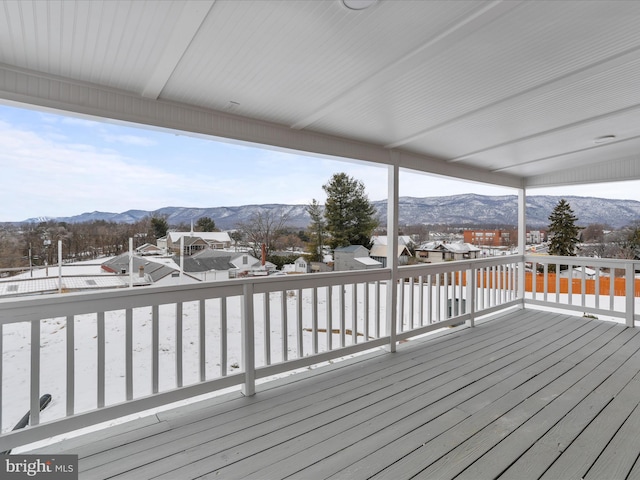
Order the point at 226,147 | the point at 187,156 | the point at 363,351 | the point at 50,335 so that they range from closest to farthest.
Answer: the point at 50,335
the point at 187,156
the point at 226,147
the point at 363,351

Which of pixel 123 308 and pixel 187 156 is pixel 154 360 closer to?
pixel 123 308

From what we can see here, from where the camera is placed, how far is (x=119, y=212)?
2361 mm

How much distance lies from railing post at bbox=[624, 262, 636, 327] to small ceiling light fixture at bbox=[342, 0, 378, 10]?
560 cm

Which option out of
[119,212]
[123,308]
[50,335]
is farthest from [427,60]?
[50,335]

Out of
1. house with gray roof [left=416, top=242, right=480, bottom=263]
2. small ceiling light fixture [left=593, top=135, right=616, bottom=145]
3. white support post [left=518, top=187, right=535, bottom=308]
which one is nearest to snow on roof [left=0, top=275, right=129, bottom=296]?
house with gray roof [left=416, top=242, right=480, bottom=263]

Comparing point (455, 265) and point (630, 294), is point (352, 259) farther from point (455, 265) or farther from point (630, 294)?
point (630, 294)

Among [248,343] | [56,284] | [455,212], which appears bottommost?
[248,343]

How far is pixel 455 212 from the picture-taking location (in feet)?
15.6

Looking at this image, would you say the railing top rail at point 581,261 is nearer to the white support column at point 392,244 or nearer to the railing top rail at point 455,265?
the railing top rail at point 455,265

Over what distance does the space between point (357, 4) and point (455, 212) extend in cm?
376

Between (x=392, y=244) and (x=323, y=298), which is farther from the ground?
(x=392, y=244)

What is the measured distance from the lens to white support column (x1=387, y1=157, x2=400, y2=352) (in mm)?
3793

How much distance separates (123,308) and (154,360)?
18.2 inches

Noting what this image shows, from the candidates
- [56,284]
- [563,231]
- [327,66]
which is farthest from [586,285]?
[56,284]
